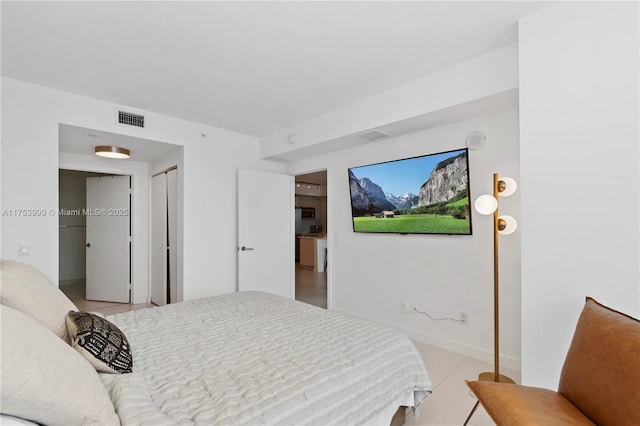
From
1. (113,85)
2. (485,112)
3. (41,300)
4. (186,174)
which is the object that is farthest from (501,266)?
(113,85)

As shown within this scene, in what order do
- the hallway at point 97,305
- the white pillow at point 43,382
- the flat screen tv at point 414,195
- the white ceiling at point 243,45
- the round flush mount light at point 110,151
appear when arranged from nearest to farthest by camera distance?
1. the white pillow at point 43,382
2. the white ceiling at point 243,45
3. the flat screen tv at point 414,195
4. the round flush mount light at point 110,151
5. the hallway at point 97,305

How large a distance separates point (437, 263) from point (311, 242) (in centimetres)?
524

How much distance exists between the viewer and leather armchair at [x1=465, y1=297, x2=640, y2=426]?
1052 millimetres

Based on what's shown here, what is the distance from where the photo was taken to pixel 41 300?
54.1 inches

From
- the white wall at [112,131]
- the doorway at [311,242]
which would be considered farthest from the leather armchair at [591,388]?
the doorway at [311,242]

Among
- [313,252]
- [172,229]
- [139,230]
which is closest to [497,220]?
[172,229]

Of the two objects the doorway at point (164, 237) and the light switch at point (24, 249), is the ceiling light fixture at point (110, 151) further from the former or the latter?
the light switch at point (24, 249)

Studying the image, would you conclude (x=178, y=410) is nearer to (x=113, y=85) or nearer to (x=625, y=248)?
Answer: (x=625, y=248)

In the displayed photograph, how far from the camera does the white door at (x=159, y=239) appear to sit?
14.6ft

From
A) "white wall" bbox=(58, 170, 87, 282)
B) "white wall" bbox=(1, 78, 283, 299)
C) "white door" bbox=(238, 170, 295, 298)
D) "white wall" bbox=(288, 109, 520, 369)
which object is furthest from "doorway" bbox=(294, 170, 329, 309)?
"white wall" bbox=(58, 170, 87, 282)

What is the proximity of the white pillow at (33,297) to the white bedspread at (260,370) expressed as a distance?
0.39 m

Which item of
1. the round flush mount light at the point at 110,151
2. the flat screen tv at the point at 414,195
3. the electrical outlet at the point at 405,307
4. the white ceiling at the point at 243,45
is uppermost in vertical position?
the white ceiling at the point at 243,45

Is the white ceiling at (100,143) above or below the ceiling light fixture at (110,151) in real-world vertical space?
above

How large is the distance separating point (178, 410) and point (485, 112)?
304cm
